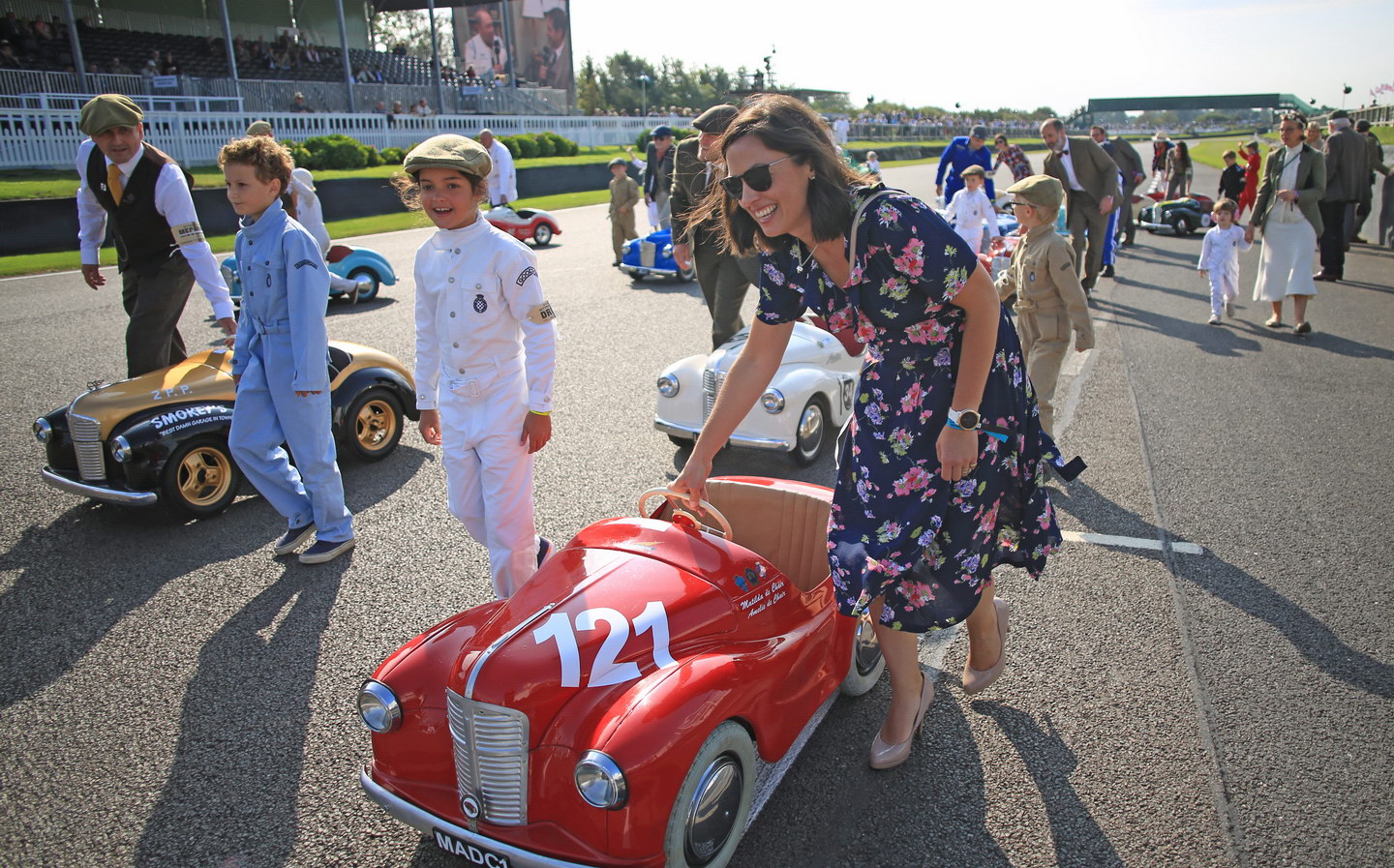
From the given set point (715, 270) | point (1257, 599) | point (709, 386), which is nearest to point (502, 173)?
Answer: point (715, 270)

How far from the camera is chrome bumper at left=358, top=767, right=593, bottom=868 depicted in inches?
83.0

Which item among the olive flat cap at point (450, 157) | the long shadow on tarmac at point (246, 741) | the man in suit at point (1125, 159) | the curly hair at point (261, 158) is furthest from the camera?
the man in suit at point (1125, 159)

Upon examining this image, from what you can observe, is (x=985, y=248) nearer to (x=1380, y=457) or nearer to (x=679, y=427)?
(x=1380, y=457)

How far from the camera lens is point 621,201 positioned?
1361 centimetres

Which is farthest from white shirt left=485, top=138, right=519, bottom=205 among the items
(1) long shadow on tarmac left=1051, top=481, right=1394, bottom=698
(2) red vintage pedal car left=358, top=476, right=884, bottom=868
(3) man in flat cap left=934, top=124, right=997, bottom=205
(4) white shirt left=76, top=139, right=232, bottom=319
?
(2) red vintage pedal car left=358, top=476, right=884, bottom=868

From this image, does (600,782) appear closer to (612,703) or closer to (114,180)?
(612,703)

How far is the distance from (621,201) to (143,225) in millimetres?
9032

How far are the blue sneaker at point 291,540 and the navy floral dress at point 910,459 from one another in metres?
2.99

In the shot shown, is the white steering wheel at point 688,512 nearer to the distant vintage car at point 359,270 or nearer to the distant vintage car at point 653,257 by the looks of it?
the distant vintage car at point 359,270

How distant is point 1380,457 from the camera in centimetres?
579

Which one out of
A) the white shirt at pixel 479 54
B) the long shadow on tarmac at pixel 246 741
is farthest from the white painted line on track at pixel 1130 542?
the white shirt at pixel 479 54

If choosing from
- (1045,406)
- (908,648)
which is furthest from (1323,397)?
(908,648)

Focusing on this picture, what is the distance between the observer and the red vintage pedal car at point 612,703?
2.14 metres

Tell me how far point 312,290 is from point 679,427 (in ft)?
7.94
